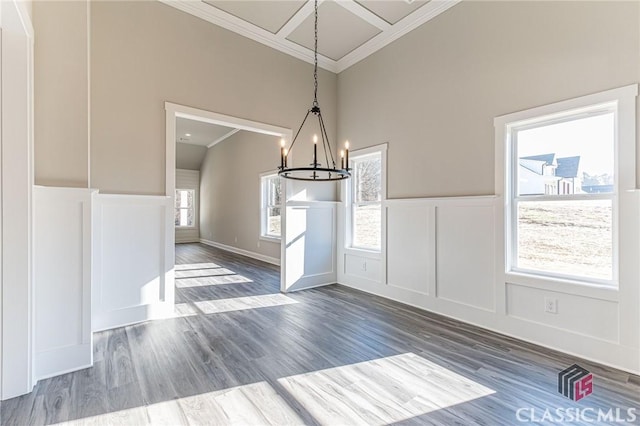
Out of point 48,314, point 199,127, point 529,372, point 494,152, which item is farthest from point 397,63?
point 199,127

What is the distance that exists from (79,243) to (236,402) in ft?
5.72

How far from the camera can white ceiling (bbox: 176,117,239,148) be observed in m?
7.95

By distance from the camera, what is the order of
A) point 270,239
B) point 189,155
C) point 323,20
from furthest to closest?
point 189,155 → point 270,239 → point 323,20

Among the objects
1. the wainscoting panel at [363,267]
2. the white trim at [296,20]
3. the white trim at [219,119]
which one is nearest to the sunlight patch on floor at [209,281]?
the wainscoting panel at [363,267]

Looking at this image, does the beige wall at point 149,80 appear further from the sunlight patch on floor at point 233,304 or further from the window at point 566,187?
the window at point 566,187

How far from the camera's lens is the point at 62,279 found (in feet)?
7.48

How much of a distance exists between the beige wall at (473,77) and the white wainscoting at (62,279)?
11.5 ft

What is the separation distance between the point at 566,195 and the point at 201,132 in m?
8.66

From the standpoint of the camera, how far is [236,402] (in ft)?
6.24

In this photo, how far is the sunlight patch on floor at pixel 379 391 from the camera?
5.92 feet

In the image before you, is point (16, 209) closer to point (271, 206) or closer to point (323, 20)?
point (323, 20)

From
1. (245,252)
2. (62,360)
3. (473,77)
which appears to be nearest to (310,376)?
(62,360)

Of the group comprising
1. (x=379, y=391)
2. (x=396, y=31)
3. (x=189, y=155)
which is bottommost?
(x=379, y=391)

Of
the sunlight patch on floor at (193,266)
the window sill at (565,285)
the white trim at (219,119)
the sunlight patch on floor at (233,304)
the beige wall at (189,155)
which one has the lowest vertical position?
the sunlight patch on floor at (233,304)
